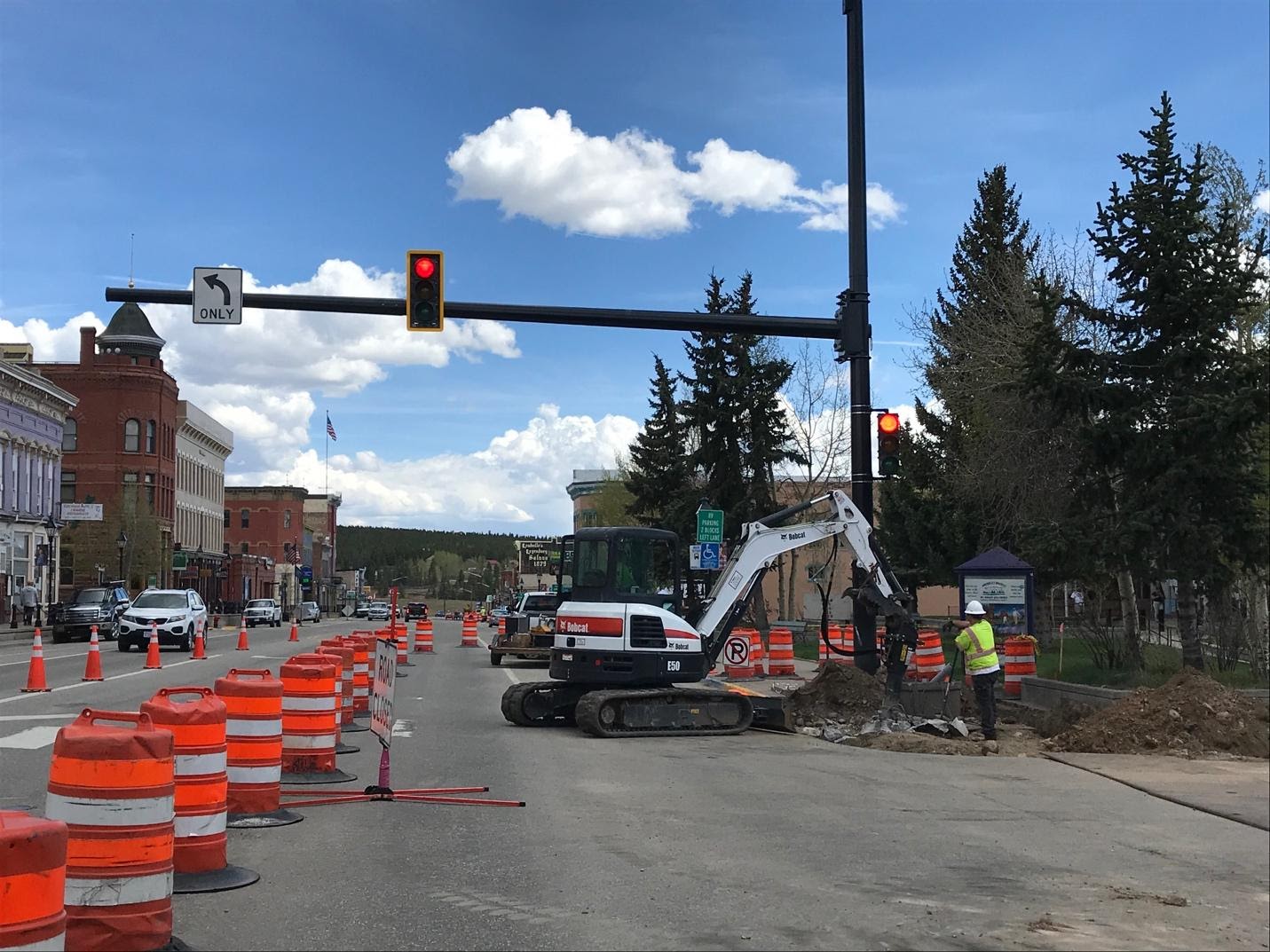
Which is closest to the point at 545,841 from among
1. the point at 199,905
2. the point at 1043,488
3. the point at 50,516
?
the point at 199,905

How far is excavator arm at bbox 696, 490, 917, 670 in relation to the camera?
17297 mm

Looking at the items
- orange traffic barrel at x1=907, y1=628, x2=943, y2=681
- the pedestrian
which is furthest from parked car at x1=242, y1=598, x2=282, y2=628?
orange traffic barrel at x1=907, y1=628, x2=943, y2=681

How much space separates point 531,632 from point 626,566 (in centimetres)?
1469

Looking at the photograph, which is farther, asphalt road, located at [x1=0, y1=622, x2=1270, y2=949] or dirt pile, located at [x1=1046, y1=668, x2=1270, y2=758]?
dirt pile, located at [x1=1046, y1=668, x2=1270, y2=758]

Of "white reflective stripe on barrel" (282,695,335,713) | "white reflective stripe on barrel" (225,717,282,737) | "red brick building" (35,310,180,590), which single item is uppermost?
"red brick building" (35,310,180,590)

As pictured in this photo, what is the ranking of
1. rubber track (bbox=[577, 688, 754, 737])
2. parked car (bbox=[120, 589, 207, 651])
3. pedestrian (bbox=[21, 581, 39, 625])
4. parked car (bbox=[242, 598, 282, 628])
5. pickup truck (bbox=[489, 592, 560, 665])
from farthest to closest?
1. parked car (bbox=[242, 598, 282, 628])
2. pedestrian (bbox=[21, 581, 39, 625])
3. parked car (bbox=[120, 589, 207, 651])
4. pickup truck (bbox=[489, 592, 560, 665])
5. rubber track (bbox=[577, 688, 754, 737])

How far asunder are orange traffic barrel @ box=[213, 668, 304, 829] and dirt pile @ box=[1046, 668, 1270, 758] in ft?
30.6

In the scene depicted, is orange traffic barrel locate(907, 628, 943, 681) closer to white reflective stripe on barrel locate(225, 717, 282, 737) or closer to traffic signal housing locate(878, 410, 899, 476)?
traffic signal housing locate(878, 410, 899, 476)

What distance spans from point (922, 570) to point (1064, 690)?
2284cm

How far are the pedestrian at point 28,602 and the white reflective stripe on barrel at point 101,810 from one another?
53.2m

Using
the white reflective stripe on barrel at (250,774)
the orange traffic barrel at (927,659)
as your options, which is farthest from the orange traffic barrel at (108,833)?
the orange traffic barrel at (927,659)

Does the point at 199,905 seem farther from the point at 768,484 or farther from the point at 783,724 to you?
the point at 768,484

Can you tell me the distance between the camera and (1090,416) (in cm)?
1908

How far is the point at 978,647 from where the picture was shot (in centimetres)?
1606
